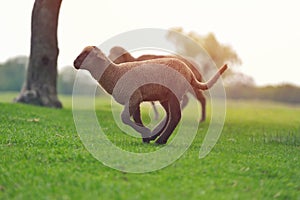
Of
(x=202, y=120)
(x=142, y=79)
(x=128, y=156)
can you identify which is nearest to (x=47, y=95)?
(x=202, y=120)

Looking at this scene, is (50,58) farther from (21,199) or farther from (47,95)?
(21,199)

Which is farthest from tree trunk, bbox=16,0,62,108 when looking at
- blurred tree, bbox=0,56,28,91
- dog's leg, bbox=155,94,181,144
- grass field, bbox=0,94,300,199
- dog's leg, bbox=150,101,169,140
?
blurred tree, bbox=0,56,28,91

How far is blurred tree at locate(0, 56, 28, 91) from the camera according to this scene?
4088 centimetres

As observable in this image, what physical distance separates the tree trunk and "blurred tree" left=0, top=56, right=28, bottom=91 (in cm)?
2762

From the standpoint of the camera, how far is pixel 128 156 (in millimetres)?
5328

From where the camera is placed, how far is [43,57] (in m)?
13.8

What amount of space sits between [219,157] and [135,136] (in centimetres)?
220

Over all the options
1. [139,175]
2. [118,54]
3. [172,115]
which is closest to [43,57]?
[118,54]

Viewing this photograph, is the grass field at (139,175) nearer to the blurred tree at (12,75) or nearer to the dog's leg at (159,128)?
the dog's leg at (159,128)

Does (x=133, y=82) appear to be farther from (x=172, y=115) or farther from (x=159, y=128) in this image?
(x=159, y=128)

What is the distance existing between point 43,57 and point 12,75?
1152 inches

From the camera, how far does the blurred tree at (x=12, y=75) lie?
40.9 metres

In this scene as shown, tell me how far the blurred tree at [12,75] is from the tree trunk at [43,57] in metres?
27.6

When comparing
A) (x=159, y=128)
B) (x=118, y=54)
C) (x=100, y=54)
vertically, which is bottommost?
(x=159, y=128)
